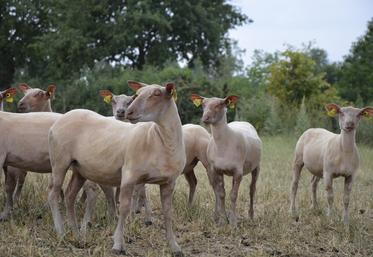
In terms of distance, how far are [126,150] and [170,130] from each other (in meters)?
0.56

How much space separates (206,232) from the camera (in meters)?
7.94

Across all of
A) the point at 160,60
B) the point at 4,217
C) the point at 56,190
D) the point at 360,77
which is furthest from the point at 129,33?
the point at 56,190

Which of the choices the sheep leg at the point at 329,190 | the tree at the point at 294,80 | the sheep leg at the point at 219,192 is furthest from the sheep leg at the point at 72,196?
the tree at the point at 294,80

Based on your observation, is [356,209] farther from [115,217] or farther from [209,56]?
[209,56]

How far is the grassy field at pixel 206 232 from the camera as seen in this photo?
22.2 feet

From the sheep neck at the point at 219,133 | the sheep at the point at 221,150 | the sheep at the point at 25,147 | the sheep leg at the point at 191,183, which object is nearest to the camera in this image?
the sheep at the point at 25,147

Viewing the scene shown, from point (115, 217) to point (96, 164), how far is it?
139cm

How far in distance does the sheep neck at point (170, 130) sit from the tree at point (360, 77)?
39123mm

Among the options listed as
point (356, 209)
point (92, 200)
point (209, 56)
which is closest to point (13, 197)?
point (92, 200)

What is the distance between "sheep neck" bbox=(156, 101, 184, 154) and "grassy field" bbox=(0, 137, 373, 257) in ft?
4.00

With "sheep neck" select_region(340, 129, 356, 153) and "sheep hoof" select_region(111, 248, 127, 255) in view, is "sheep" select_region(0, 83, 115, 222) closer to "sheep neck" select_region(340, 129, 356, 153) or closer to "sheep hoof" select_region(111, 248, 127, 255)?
"sheep hoof" select_region(111, 248, 127, 255)

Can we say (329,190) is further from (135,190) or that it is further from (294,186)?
(135,190)

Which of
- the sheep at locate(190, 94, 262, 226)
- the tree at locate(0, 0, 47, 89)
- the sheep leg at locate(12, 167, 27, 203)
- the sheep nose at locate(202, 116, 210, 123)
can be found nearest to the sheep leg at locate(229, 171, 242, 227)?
the sheep at locate(190, 94, 262, 226)

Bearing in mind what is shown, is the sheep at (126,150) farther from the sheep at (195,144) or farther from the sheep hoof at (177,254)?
the sheep at (195,144)
